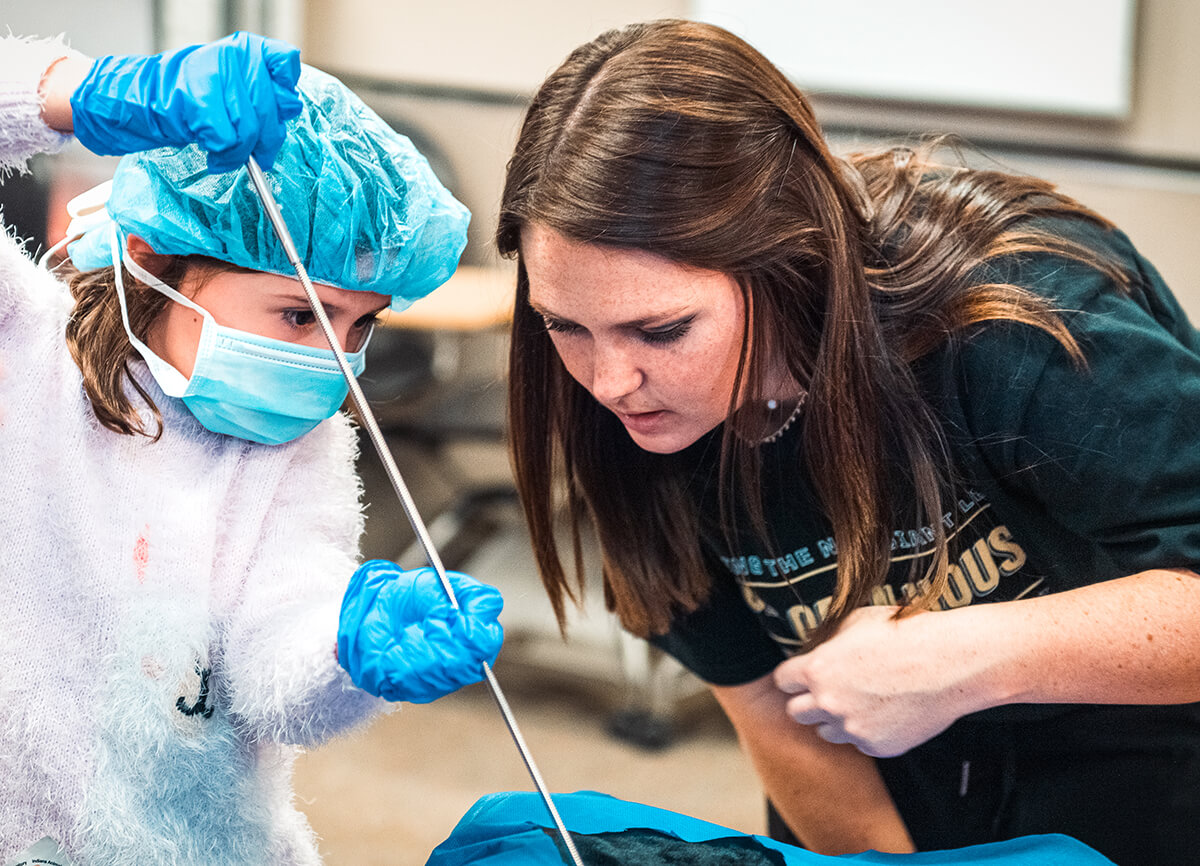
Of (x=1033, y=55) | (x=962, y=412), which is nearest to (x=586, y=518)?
(x=962, y=412)

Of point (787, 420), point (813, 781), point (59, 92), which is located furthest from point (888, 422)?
point (59, 92)

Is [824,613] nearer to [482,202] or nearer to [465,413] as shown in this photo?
[482,202]

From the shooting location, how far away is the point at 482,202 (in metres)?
0.89

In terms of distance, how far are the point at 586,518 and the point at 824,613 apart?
0.21 meters

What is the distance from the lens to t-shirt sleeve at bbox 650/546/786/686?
918 mm

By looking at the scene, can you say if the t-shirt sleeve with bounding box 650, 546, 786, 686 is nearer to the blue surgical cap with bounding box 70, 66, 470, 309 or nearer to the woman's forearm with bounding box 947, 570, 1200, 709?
the woman's forearm with bounding box 947, 570, 1200, 709

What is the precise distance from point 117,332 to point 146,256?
5cm

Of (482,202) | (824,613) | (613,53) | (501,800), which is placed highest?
(613,53)

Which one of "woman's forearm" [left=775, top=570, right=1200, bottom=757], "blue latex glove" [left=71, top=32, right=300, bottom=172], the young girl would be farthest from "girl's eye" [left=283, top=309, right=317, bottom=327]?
"woman's forearm" [left=775, top=570, right=1200, bottom=757]

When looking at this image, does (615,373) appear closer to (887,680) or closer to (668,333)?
(668,333)

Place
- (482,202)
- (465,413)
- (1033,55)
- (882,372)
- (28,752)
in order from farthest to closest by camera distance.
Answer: (1033,55)
(465,413)
(482,202)
(882,372)
(28,752)

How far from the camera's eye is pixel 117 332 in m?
0.68

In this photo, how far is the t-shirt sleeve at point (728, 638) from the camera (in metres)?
0.92

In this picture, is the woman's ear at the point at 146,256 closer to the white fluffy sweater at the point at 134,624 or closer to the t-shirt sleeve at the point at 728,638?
the white fluffy sweater at the point at 134,624
